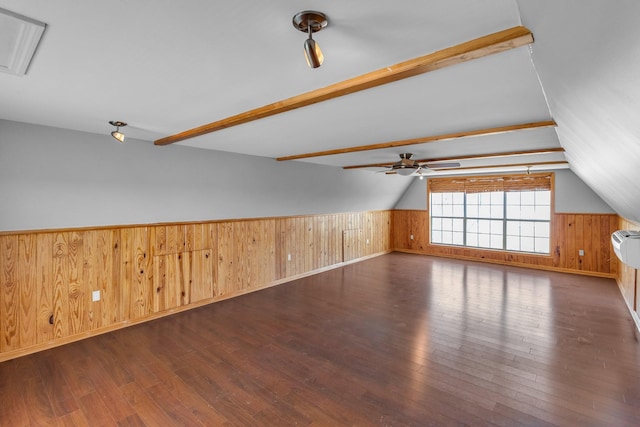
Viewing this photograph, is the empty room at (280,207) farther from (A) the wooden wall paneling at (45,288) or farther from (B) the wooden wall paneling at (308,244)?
(B) the wooden wall paneling at (308,244)

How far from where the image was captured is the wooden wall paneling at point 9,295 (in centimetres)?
300

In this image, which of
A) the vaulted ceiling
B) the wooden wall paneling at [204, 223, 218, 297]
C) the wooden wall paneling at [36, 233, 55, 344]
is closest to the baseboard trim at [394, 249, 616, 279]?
the vaulted ceiling

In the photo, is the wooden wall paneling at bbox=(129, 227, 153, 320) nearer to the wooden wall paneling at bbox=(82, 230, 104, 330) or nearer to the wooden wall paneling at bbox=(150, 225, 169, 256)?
the wooden wall paneling at bbox=(150, 225, 169, 256)

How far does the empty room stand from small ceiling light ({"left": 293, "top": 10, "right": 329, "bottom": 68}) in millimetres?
10

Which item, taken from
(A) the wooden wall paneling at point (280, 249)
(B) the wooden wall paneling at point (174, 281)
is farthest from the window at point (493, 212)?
(B) the wooden wall paneling at point (174, 281)

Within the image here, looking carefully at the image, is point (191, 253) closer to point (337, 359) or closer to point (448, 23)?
point (337, 359)

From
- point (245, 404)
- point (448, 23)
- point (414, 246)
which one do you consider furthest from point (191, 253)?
point (414, 246)

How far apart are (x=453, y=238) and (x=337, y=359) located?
20.6ft

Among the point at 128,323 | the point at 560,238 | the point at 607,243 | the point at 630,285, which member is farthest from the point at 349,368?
the point at 607,243

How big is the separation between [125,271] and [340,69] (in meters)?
3.60

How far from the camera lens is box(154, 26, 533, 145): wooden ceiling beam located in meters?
1.34


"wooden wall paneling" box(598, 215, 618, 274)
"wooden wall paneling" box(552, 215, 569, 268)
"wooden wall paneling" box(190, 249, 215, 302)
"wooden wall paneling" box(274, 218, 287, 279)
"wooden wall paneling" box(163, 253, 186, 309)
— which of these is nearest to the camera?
"wooden wall paneling" box(163, 253, 186, 309)

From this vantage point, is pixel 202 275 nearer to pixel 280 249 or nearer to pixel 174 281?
pixel 174 281

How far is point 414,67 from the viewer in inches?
63.1
